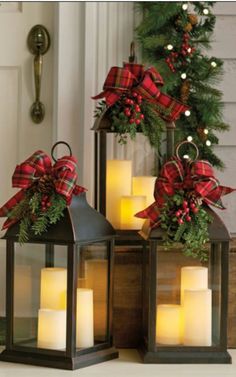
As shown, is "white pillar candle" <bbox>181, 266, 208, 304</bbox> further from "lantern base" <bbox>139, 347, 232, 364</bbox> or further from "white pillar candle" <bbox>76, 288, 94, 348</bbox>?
"white pillar candle" <bbox>76, 288, 94, 348</bbox>

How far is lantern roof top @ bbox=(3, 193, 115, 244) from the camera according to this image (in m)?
1.76

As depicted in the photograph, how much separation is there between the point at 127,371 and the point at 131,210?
0.45 m

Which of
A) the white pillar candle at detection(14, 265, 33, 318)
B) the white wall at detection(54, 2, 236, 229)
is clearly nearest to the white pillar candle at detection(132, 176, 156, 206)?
the white wall at detection(54, 2, 236, 229)

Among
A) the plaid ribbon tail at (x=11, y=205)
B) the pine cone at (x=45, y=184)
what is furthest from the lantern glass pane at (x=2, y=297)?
the pine cone at (x=45, y=184)

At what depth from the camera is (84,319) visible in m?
1.83

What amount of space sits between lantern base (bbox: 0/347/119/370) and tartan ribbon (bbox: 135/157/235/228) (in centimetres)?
34

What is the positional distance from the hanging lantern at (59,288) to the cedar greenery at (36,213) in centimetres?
1

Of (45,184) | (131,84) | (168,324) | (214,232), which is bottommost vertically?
(168,324)

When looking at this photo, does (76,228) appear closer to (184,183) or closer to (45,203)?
(45,203)

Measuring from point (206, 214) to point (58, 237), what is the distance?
0.34m

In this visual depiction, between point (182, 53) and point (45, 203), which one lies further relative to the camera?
point (182, 53)

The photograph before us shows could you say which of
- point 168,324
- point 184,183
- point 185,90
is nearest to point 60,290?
point 168,324

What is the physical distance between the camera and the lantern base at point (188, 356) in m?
1.82

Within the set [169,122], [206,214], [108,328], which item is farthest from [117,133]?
[108,328]
